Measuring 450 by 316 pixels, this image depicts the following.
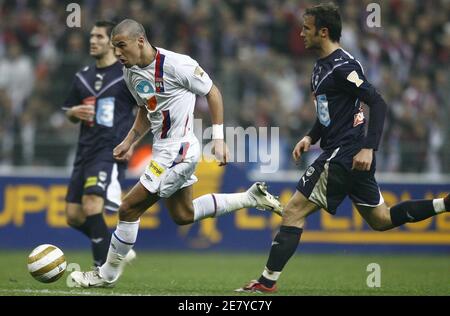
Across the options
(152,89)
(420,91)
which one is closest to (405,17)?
(420,91)

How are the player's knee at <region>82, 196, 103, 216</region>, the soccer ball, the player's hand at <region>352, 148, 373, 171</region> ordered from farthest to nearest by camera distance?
the player's knee at <region>82, 196, 103, 216</region>, the soccer ball, the player's hand at <region>352, 148, 373, 171</region>

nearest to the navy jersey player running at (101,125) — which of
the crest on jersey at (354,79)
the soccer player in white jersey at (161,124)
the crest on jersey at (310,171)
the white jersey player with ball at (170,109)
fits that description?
the soccer player in white jersey at (161,124)

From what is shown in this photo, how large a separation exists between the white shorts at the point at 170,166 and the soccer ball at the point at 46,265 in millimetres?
1088

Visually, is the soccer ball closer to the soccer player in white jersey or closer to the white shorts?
the soccer player in white jersey

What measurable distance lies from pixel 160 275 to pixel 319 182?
285 centimetres

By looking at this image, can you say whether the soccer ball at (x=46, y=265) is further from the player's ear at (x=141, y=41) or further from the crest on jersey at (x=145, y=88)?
the player's ear at (x=141, y=41)

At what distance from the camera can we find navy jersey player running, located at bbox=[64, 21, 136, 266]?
33.2ft

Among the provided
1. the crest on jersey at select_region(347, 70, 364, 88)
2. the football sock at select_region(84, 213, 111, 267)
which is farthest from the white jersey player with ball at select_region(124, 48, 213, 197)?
the football sock at select_region(84, 213, 111, 267)

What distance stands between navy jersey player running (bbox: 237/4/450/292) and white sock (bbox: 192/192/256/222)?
56cm

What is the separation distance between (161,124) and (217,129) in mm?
607

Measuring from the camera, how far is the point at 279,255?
820cm

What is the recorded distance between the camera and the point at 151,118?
8.52 meters

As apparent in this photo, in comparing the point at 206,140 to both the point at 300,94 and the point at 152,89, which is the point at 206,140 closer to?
the point at 300,94

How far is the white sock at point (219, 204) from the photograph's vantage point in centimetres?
874
